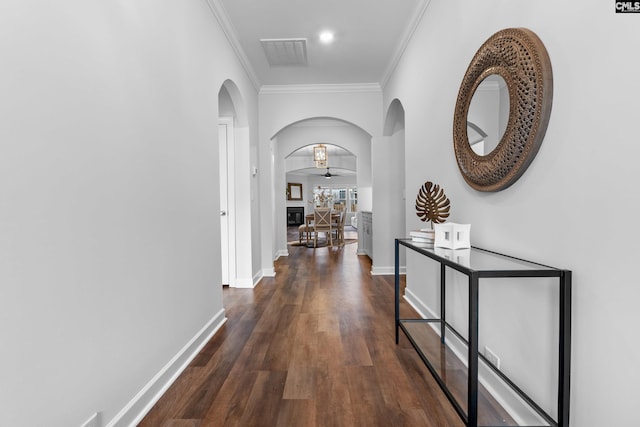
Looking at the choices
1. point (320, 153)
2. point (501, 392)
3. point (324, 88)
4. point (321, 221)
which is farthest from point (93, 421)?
point (320, 153)

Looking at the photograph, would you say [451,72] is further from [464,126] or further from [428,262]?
[428,262]

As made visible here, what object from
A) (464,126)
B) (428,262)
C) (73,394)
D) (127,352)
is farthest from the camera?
(428,262)

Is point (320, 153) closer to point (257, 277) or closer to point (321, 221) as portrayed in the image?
point (321, 221)

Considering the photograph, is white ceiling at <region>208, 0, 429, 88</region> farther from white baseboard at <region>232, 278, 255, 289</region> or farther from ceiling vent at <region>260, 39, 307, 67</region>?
white baseboard at <region>232, 278, 255, 289</region>

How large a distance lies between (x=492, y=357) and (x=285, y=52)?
3440 millimetres

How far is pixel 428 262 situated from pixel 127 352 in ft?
7.40

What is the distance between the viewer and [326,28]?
3.18 m

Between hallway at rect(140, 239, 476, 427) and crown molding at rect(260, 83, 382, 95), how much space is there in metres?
2.91

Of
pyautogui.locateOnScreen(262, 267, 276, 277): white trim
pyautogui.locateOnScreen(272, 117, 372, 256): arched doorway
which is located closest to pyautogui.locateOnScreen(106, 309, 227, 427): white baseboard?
pyautogui.locateOnScreen(262, 267, 276, 277): white trim

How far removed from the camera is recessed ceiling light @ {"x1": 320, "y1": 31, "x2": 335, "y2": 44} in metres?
3.27

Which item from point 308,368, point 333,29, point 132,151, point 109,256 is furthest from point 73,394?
point 333,29

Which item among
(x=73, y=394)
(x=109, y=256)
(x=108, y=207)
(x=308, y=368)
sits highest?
(x=108, y=207)

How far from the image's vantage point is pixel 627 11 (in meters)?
0.97

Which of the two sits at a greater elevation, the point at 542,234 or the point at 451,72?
the point at 451,72
